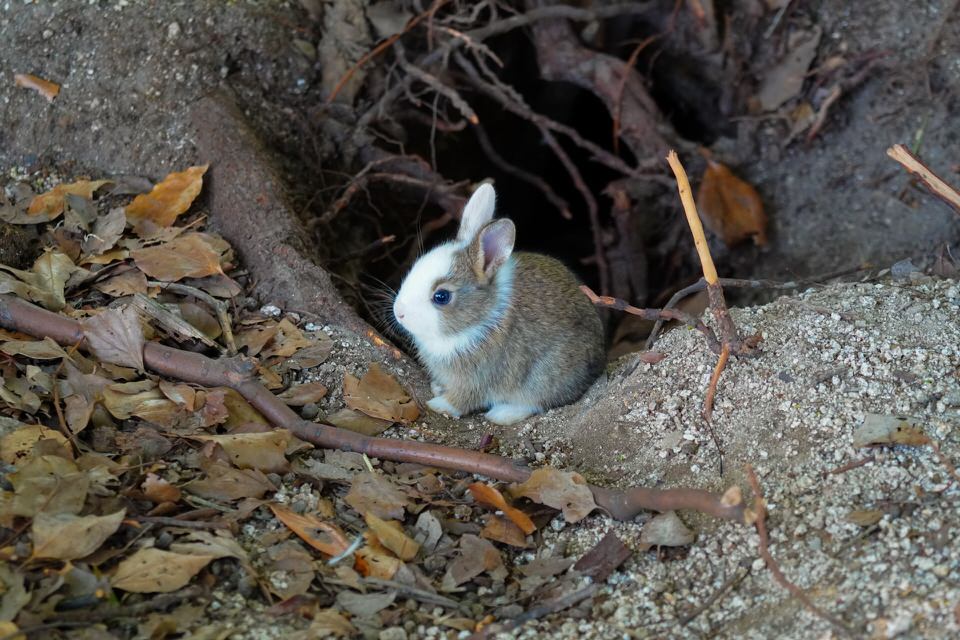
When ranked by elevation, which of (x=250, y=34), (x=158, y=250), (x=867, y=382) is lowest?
(x=867, y=382)

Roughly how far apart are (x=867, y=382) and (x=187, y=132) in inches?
136

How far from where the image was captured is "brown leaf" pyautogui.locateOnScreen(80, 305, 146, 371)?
12.2 feet

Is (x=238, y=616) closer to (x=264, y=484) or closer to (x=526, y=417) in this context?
(x=264, y=484)

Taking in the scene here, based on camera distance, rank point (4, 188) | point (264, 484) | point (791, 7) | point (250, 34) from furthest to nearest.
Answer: point (791, 7) < point (250, 34) < point (4, 188) < point (264, 484)

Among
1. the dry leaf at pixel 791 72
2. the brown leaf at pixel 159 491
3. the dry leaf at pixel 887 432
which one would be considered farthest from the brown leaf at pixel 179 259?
the dry leaf at pixel 791 72

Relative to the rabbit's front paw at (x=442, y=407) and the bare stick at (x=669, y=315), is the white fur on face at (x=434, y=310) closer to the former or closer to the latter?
the rabbit's front paw at (x=442, y=407)

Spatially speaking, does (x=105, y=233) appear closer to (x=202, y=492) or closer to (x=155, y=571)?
(x=202, y=492)

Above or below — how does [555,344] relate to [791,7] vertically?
below

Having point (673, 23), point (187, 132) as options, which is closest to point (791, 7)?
point (673, 23)

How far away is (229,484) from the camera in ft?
10.8

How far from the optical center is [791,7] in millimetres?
5707

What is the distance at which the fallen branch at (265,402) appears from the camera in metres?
3.50

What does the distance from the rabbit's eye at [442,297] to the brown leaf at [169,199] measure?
1354 mm

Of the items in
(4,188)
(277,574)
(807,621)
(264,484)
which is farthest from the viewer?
(4,188)
